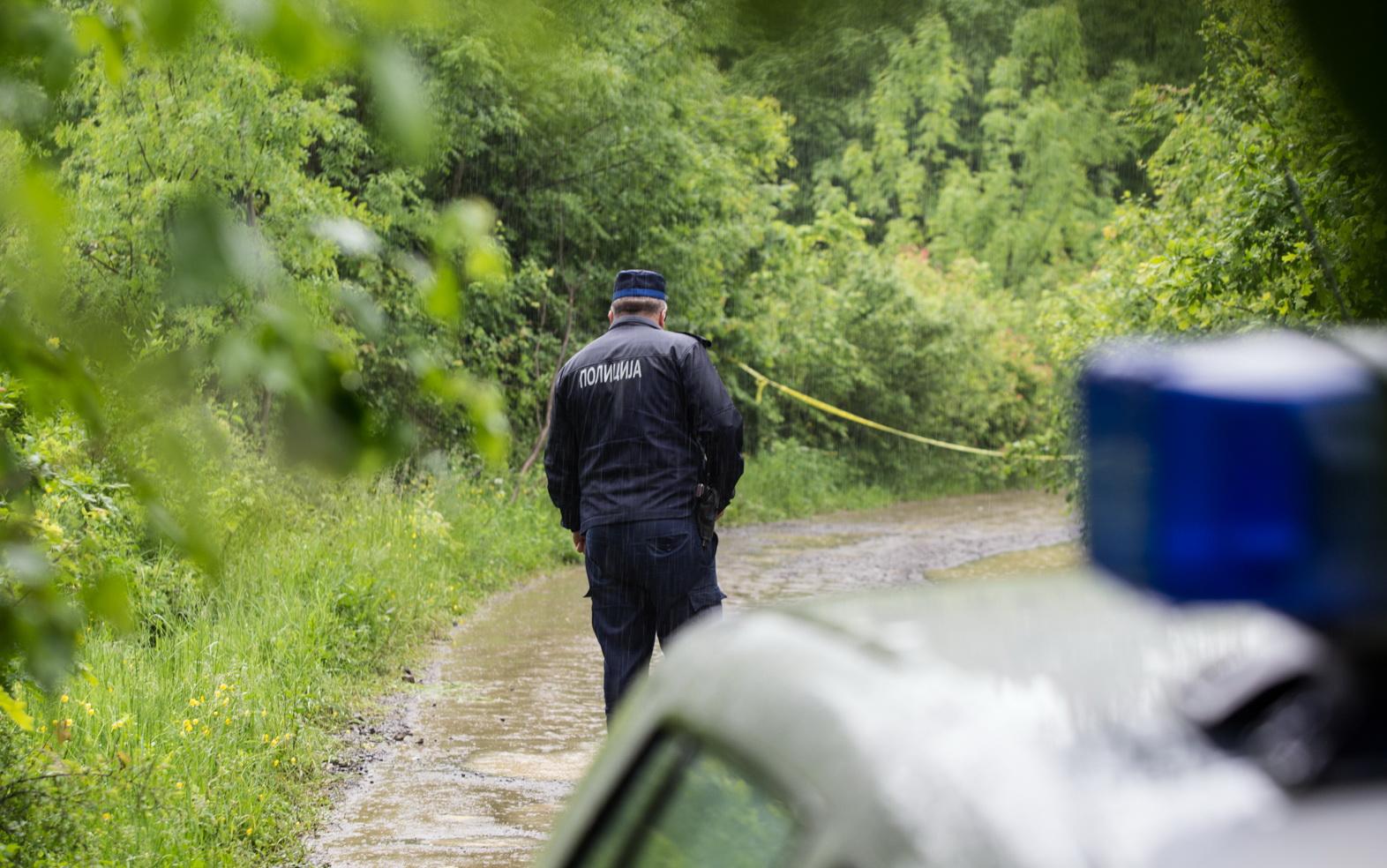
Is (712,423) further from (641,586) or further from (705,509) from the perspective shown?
(641,586)

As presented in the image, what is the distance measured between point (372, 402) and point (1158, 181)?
40.4 ft

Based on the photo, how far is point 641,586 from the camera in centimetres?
539

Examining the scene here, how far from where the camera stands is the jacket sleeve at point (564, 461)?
18.2ft

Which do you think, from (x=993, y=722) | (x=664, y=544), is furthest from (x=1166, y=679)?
(x=664, y=544)

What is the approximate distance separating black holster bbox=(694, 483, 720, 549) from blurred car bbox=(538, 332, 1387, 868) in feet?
13.9

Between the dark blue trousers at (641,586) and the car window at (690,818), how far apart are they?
378 cm

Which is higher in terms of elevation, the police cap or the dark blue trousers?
the police cap

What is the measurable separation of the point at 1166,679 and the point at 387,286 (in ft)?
38.8

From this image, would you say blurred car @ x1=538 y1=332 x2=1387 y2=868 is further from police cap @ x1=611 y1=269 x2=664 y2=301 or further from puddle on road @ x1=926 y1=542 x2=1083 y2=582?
puddle on road @ x1=926 y1=542 x2=1083 y2=582

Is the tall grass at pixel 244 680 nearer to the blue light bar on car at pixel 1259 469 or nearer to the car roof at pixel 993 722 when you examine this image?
the car roof at pixel 993 722

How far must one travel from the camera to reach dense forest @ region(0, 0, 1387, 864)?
1.35 meters

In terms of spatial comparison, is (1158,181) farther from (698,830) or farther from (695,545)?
(698,830)

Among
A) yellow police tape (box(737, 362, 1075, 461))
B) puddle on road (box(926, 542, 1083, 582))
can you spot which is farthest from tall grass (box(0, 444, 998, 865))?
yellow police tape (box(737, 362, 1075, 461))

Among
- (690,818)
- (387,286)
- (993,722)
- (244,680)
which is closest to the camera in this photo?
(993,722)
